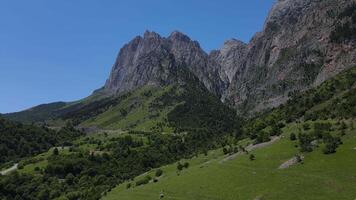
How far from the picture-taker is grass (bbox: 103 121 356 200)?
3649 inches

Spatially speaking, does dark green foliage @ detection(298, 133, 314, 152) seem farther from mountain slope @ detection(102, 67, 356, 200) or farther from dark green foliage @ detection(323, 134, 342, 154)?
dark green foliage @ detection(323, 134, 342, 154)

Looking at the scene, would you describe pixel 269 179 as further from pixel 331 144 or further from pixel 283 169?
pixel 331 144

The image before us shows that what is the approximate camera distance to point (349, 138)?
392ft

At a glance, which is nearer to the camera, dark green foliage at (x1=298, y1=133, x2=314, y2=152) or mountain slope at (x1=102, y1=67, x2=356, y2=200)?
mountain slope at (x1=102, y1=67, x2=356, y2=200)

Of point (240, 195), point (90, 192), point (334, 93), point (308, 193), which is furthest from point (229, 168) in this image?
point (334, 93)

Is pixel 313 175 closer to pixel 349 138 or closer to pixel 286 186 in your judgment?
pixel 286 186

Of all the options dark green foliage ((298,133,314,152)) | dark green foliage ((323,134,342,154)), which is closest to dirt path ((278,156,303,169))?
dark green foliage ((298,133,314,152))

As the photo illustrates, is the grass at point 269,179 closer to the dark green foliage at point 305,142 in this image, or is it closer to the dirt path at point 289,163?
the dirt path at point 289,163

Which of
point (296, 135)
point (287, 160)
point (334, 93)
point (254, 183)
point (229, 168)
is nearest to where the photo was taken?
point (254, 183)

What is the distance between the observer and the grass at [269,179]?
304ft

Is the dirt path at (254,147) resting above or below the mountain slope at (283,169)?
above

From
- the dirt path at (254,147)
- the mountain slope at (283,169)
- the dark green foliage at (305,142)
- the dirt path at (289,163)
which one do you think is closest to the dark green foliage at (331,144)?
the mountain slope at (283,169)

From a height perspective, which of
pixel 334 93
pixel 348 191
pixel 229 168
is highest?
pixel 334 93

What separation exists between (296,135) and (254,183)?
40402 mm
